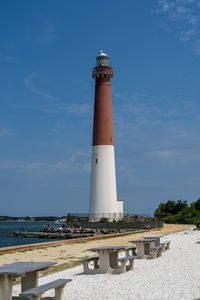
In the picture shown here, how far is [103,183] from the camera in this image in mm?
41062

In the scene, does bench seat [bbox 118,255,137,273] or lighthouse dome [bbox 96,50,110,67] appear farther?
lighthouse dome [bbox 96,50,110,67]

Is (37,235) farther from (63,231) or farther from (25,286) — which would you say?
(25,286)

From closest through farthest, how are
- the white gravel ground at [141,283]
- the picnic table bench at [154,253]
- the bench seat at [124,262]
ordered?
1. the white gravel ground at [141,283]
2. the bench seat at [124,262]
3. the picnic table bench at [154,253]

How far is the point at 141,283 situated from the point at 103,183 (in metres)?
31.8

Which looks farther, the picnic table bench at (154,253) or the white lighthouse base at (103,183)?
the white lighthouse base at (103,183)

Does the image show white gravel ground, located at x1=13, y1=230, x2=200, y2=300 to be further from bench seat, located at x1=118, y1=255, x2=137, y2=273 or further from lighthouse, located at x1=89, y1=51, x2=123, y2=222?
lighthouse, located at x1=89, y1=51, x2=123, y2=222

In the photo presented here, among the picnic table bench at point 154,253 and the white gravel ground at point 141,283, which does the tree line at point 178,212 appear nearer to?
the picnic table bench at point 154,253

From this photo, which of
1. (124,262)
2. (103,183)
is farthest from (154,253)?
(103,183)

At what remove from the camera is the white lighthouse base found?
135ft

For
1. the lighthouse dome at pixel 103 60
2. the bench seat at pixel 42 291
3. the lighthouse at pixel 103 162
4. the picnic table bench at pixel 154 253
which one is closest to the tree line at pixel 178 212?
the lighthouse at pixel 103 162

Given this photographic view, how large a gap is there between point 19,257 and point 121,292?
748 centimetres

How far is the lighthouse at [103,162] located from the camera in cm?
4109

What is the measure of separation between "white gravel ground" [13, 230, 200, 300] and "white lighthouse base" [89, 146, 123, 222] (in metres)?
28.3

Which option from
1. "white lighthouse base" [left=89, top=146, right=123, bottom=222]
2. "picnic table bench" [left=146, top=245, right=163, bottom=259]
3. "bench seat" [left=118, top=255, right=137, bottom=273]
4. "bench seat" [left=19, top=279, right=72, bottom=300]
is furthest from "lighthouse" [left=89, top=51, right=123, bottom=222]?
"bench seat" [left=19, top=279, right=72, bottom=300]
